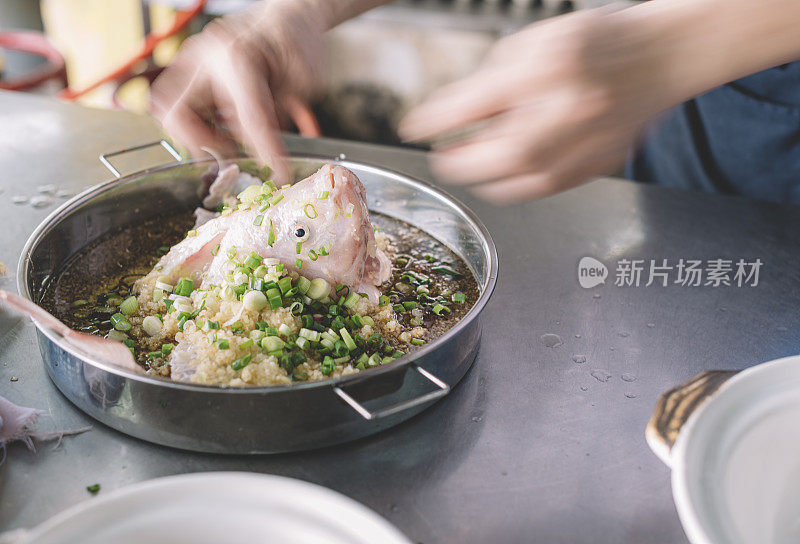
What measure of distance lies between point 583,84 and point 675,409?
51 centimetres

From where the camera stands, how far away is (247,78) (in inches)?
59.2

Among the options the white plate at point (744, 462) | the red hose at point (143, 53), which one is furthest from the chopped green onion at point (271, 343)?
the red hose at point (143, 53)

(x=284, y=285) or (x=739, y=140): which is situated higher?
(x=284, y=285)

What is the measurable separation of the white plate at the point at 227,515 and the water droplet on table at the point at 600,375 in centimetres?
66

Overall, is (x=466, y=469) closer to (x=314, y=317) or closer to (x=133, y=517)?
(x=314, y=317)

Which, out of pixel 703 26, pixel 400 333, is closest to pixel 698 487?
pixel 400 333

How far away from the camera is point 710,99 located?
2.05 meters

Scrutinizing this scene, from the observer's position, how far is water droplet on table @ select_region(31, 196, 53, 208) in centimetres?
181

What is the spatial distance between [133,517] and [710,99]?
6.19 feet

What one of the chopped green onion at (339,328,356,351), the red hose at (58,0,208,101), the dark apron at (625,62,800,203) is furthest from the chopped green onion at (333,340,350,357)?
the red hose at (58,0,208,101)

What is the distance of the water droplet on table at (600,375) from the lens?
4.35ft

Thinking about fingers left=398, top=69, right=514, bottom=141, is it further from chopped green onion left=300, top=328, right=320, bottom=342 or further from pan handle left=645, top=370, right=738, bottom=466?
pan handle left=645, top=370, right=738, bottom=466

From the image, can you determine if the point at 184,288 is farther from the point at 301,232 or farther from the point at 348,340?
the point at 348,340

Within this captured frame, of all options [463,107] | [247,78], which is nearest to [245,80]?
[247,78]
